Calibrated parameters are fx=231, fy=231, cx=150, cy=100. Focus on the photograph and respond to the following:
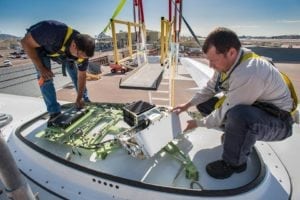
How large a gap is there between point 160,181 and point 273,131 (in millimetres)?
804

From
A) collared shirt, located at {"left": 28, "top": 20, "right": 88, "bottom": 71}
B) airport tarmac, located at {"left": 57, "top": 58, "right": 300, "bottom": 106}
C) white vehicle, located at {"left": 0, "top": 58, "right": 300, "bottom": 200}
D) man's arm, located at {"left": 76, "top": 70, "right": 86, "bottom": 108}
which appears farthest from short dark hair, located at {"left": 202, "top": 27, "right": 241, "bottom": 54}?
airport tarmac, located at {"left": 57, "top": 58, "right": 300, "bottom": 106}

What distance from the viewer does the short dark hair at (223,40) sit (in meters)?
1.39

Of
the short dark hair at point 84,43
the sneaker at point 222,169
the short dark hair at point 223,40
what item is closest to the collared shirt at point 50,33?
the short dark hair at point 84,43

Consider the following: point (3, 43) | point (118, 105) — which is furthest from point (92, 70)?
point (3, 43)

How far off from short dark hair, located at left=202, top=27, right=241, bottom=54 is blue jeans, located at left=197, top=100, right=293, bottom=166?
369mm

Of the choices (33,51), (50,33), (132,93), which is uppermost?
(50,33)

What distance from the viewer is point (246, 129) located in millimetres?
1406

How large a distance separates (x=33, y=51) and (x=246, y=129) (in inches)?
76.8

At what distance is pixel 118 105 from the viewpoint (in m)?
2.65

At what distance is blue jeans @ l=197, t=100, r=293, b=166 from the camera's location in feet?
4.59

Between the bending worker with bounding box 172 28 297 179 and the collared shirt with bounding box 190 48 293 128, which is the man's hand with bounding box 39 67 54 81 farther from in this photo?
the collared shirt with bounding box 190 48 293 128

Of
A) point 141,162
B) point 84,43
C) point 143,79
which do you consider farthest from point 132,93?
point 141,162

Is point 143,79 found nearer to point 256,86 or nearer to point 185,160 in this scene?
point 185,160

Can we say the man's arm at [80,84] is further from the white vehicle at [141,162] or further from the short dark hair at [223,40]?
the short dark hair at [223,40]
